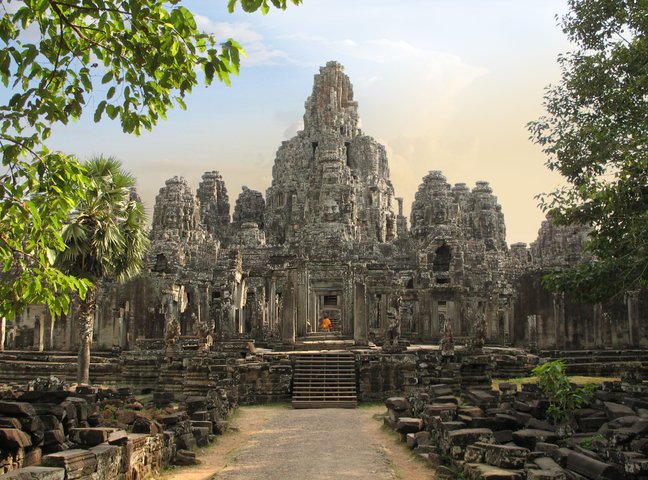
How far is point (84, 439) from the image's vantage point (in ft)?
33.1

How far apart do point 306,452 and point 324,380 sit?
27.4ft

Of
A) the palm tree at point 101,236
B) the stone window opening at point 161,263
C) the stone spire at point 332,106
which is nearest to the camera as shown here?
the palm tree at point 101,236

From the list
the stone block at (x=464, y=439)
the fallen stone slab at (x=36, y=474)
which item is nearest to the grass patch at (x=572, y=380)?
the stone block at (x=464, y=439)

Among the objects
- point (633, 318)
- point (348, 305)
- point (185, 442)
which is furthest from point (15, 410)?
point (633, 318)

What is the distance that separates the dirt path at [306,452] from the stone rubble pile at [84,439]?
19.8 inches

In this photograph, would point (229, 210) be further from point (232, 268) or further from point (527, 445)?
point (527, 445)

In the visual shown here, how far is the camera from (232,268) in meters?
30.1

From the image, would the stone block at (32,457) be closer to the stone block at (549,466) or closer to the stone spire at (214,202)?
the stone block at (549,466)

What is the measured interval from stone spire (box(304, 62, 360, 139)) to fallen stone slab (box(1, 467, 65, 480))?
49.2 meters

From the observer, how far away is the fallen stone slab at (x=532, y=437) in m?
11.0

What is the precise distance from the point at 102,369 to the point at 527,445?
16818 millimetres

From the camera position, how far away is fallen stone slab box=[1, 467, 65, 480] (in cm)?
753

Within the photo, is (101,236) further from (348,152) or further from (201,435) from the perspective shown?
(348,152)

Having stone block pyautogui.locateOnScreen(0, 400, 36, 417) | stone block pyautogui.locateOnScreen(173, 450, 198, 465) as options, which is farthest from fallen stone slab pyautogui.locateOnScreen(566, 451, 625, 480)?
stone block pyautogui.locateOnScreen(0, 400, 36, 417)
